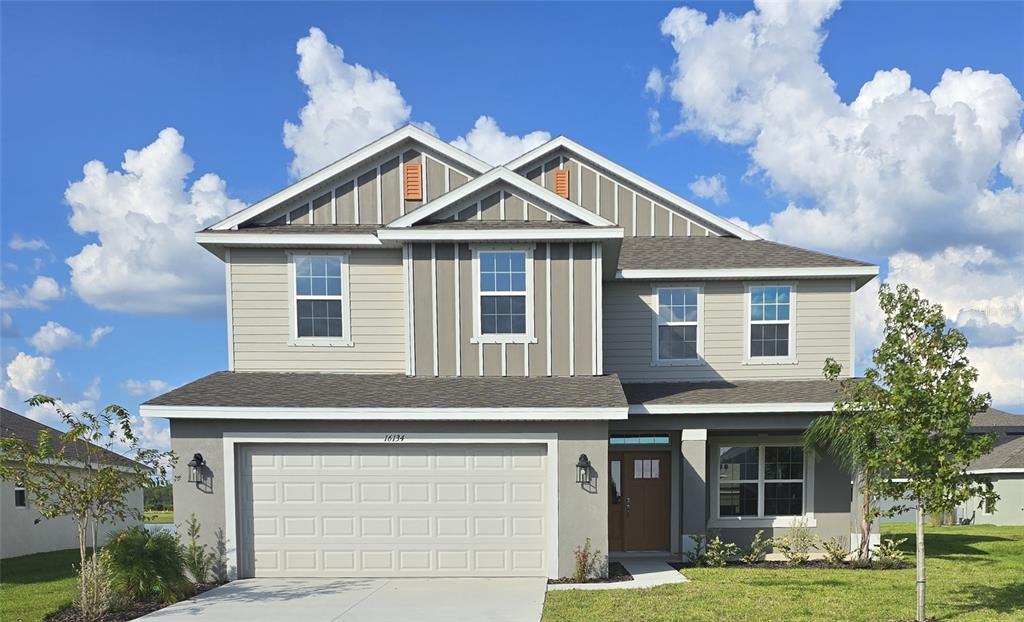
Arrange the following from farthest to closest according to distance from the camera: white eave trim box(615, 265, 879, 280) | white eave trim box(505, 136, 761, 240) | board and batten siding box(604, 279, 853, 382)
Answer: white eave trim box(505, 136, 761, 240) < board and batten siding box(604, 279, 853, 382) < white eave trim box(615, 265, 879, 280)

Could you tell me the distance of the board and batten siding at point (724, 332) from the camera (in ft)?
42.9

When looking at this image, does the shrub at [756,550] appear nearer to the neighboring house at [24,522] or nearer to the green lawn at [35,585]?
the green lawn at [35,585]

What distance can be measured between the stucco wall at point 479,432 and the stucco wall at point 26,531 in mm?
6031

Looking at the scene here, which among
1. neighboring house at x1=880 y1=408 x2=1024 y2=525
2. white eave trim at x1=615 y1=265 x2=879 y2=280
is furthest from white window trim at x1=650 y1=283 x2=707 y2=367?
neighboring house at x1=880 y1=408 x2=1024 y2=525

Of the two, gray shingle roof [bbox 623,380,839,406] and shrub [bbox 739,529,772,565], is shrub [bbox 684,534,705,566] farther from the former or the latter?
gray shingle roof [bbox 623,380,839,406]

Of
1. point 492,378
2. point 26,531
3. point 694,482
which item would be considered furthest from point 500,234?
point 26,531

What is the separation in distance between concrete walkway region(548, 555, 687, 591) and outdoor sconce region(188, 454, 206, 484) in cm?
590

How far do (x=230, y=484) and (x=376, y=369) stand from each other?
3.22 meters

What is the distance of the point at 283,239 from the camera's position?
1191cm

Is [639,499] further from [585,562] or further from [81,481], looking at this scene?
[81,481]

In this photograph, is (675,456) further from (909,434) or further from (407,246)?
(407,246)

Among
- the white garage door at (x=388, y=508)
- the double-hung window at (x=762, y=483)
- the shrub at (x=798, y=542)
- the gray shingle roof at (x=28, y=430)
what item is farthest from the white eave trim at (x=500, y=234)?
the gray shingle roof at (x=28, y=430)

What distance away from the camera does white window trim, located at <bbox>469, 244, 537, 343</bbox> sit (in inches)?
442

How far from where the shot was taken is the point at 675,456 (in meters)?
12.4
